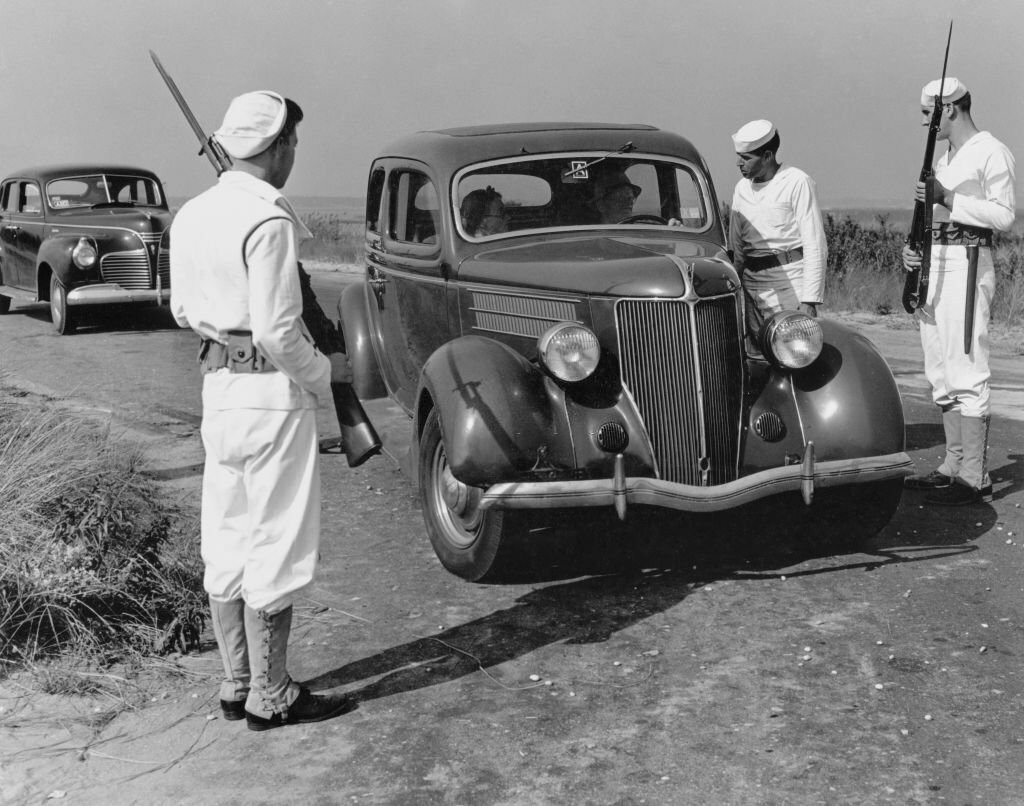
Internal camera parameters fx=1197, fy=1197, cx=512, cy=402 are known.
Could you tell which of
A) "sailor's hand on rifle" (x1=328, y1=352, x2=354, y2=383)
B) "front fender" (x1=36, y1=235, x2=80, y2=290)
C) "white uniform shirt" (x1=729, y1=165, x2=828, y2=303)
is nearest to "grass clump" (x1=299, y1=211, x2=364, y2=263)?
"front fender" (x1=36, y1=235, x2=80, y2=290)

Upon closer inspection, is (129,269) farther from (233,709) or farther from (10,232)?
(233,709)

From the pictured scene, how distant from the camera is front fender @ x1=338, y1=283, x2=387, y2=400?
7268mm

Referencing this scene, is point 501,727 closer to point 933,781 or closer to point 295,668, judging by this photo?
point 295,668

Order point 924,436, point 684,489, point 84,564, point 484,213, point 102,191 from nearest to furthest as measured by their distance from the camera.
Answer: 1. point 84,564
2. point 684,489
3. point 484,213
4. point 924,436
5. point 102,191

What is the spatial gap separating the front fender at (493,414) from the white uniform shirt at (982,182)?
2.70 m

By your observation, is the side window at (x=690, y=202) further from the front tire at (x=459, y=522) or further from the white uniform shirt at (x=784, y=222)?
the front tire at (x=459, y=522)

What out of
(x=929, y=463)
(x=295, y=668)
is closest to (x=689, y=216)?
(x=929, y=463)

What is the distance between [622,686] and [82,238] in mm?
11237

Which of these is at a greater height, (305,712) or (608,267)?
(608,267)

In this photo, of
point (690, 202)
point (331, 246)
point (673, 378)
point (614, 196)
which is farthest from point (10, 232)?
point (331, 246)

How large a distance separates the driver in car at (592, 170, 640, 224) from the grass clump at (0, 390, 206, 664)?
275 centimetres

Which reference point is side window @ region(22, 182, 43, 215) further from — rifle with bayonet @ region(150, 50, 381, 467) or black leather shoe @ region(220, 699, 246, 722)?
black leather shoe @ region(220, 699, 246, 722)

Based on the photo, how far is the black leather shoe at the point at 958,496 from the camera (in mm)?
6398

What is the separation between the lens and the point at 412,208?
6785 mm
